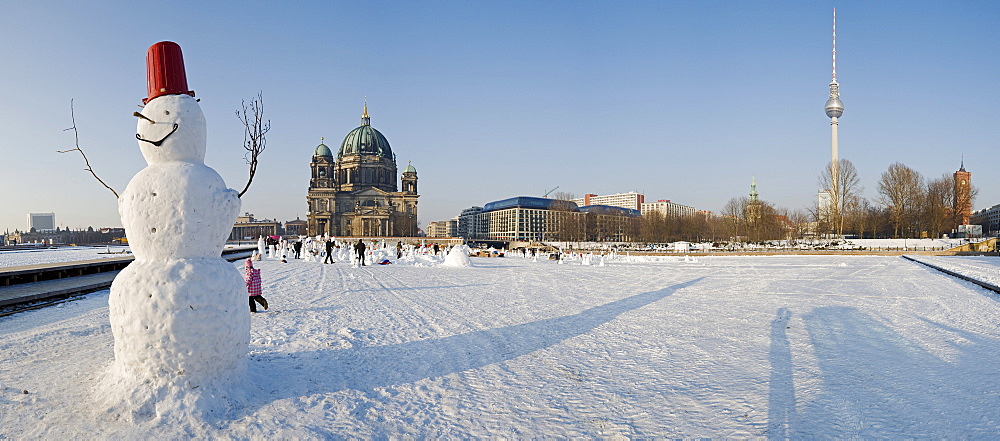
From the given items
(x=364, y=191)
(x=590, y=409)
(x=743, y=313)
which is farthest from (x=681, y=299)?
(x=364, y=191)

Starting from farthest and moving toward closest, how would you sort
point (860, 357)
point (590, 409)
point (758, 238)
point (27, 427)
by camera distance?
point (758, 238) → point (860, 357) → point (590, 409) → point (27, 427)

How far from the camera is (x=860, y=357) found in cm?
830

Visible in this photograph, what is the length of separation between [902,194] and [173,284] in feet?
270

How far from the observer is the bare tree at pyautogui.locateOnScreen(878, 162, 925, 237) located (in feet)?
216

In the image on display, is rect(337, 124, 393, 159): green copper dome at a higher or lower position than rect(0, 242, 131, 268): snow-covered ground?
higher

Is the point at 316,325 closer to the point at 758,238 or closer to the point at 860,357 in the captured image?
the point at 860,357

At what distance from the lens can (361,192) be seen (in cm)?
10719

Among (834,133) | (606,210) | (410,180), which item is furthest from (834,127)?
(410,180)

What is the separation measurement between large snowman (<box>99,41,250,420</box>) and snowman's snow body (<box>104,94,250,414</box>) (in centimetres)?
1

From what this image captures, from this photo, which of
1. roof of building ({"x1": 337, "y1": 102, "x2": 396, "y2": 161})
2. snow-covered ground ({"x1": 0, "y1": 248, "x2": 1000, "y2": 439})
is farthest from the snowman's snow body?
roof of building ({"x1": 337, "y1": 102, "x2": 396, "y2": 161})

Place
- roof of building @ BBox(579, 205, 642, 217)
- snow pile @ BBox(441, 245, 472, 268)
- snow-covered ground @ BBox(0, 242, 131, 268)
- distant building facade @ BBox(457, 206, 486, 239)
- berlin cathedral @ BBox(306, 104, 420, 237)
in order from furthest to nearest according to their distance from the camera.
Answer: distant building facade @ BBox(457, 206, 486, 239) → roof of building @ BBox(579, 205, 642, 217) → berlin cathedral @ BBox(306, 104, 420, 237) → snow-covered ground @ BBox(0, 242, 131, 268) → snow pile @ BBox(441, 245, 472, 268)

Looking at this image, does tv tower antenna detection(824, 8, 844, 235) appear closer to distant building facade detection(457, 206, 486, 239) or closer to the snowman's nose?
the snowman's nose

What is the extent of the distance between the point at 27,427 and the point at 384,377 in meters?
3.47

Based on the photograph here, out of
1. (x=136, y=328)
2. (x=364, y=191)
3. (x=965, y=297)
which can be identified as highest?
(x=364, y=191)
